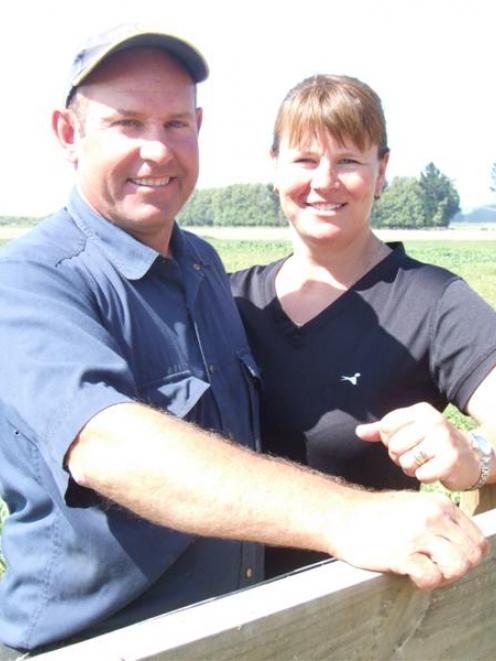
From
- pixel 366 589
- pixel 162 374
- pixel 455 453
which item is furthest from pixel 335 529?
pixel 162 374

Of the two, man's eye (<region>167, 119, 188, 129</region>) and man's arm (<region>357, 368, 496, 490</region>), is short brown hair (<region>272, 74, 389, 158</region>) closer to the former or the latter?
man's eye (<region>167, 119, 188, 129</region>)

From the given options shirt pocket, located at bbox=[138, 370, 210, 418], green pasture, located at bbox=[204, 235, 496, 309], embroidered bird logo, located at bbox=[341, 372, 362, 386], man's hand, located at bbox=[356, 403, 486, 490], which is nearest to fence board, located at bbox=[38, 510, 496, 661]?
man's hand, located at bbox=[356, 403, 486, 490]

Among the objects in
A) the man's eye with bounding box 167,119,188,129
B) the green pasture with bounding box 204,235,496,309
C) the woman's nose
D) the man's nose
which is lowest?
the green pasture with bounding box 204,235,496,309

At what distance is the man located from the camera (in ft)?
4.26

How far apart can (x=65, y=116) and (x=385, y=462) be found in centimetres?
122

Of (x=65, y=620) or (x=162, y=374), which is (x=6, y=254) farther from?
(x=65, y=620)

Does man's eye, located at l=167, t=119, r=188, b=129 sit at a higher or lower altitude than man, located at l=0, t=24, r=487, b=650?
higher

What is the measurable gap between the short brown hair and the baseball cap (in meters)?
0.47

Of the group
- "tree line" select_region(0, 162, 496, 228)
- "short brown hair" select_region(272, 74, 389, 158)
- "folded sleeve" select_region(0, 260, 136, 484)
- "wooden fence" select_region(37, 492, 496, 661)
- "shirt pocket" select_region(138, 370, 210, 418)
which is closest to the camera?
"wooden fence" select_region(37, 492, 496, 661)

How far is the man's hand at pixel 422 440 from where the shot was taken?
1.58m

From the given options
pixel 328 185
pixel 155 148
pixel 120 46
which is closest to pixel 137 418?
pixel 155 148

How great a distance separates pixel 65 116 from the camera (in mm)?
1976

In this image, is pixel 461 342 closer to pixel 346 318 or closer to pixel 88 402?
pixel 346 318

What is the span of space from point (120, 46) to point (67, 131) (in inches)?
9.8
